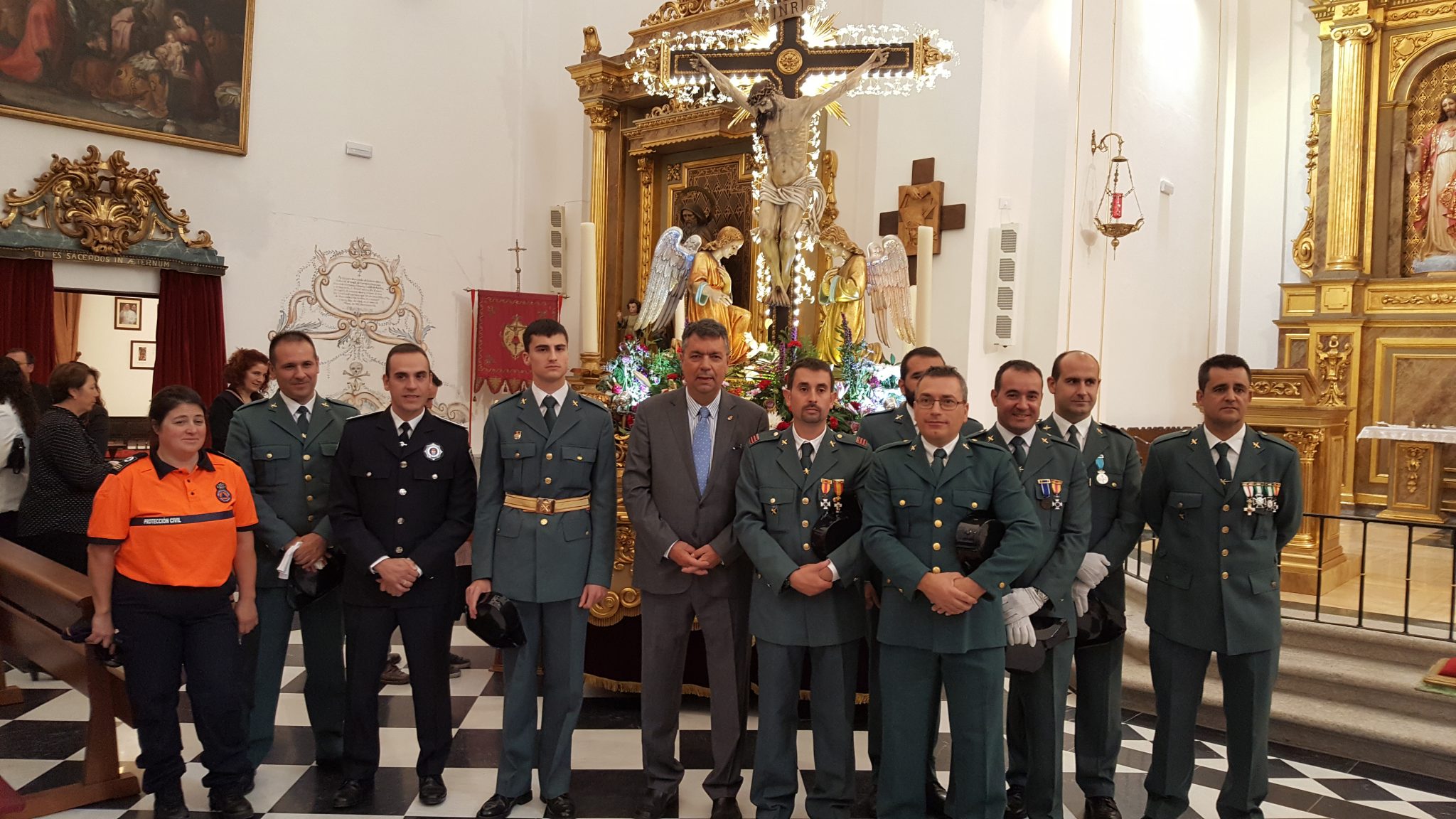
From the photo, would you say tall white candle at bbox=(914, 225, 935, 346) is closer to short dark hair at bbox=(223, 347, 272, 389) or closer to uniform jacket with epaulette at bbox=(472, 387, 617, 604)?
uniform jacket with epaulette at bbox=(472, 387, 617, 604)

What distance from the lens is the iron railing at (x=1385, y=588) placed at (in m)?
4.95

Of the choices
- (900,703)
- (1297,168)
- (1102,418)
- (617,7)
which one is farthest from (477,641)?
(1297,168)

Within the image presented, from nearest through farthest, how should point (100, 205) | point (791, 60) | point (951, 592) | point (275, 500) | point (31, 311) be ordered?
point (951, 592) → point (275, 500) → point (791, 60) → point (31, 311) → point (100, 205)

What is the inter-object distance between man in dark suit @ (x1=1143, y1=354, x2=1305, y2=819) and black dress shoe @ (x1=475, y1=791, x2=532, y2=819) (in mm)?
2168

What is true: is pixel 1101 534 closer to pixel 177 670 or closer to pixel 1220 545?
pixel 1220 545

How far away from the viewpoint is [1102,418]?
29.1ft

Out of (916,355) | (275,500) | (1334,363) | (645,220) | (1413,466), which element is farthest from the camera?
(1334,363)

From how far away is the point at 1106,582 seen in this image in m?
3.46

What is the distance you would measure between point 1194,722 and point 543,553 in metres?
2.24

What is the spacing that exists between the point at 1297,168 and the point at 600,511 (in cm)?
1066

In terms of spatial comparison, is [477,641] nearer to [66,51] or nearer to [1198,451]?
[1198,451]

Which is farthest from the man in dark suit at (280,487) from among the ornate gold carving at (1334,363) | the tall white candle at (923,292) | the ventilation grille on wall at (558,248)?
the ornate gold carving at (1334,363)

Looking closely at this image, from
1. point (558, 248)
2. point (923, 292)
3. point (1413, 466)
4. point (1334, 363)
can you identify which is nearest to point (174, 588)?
point (923, 292)

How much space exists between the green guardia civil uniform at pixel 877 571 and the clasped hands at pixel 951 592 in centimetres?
42
